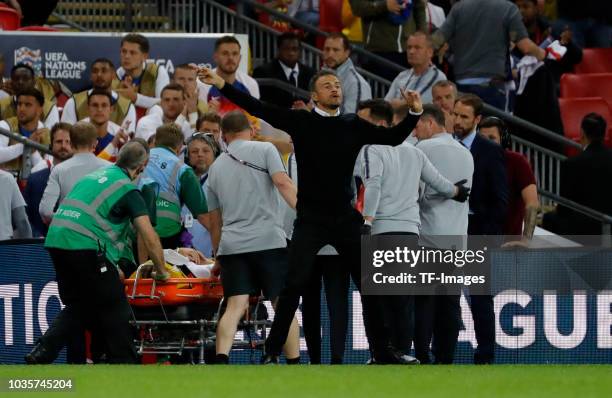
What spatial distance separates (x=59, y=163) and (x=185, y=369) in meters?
4.24

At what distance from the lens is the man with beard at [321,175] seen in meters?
11.9

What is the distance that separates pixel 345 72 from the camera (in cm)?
1748

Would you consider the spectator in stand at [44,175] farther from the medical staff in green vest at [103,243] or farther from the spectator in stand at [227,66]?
the medical staff in green vest at [103,243]

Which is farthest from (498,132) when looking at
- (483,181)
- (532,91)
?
(532,91)

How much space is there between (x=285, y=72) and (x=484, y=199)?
19.3 ft

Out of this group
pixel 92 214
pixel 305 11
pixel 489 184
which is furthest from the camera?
pixel 305 11

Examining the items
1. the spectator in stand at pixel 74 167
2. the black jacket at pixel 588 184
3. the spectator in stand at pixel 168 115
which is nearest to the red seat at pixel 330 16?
the spectator in stand at pixel 168 115

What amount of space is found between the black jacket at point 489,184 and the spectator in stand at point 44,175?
3.88 meters

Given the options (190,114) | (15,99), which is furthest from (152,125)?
(15,99)

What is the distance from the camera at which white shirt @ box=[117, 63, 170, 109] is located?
1717 cm

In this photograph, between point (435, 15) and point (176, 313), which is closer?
point (176, 313)

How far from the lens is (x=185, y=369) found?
11242 millimetres

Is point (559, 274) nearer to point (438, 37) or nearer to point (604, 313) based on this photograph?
point (604, 313)

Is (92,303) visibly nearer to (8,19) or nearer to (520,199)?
(520,199)
